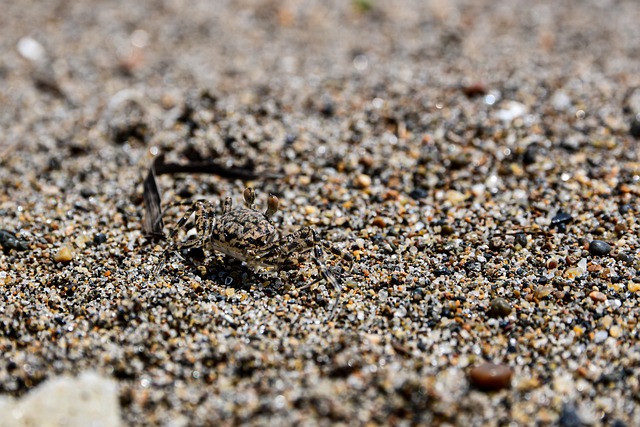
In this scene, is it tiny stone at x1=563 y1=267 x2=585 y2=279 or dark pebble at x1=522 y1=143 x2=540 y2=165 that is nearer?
tiny stone at x1=563 y1=267 x2=585 y2=279

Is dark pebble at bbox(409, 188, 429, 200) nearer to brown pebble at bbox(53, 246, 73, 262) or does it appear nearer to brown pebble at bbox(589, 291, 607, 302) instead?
brown pebble at bbox(589, 291, 607, 302)

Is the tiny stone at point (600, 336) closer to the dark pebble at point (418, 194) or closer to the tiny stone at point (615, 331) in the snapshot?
the tiny stone at point (615, 331)

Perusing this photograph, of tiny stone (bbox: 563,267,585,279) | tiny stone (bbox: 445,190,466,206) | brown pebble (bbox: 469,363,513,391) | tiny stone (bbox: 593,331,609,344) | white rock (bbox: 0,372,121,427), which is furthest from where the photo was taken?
tiny stone (bbox: 445,190,466,206)

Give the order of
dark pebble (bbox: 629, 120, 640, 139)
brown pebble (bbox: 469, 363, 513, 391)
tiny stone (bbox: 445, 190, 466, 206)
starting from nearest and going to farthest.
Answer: brown pebble (bbox: 469, 363, 513, 391), tiny stone (bbox: 445, 190, 466, 206), dark pebble (bbox: 629, 120, 640, 139)

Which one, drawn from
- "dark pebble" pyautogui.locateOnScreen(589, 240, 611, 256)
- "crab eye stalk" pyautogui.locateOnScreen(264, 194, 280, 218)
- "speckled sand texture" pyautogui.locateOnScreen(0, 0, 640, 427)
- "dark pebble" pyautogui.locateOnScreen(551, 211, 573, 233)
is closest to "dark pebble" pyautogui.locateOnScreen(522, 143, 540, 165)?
"speckled sand texture" pyautogui.locateOnScreen(0, 0, 640, 427)

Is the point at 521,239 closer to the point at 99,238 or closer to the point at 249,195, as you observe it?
the point at 249,195

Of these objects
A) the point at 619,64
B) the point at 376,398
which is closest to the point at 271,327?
the point at 376,398
